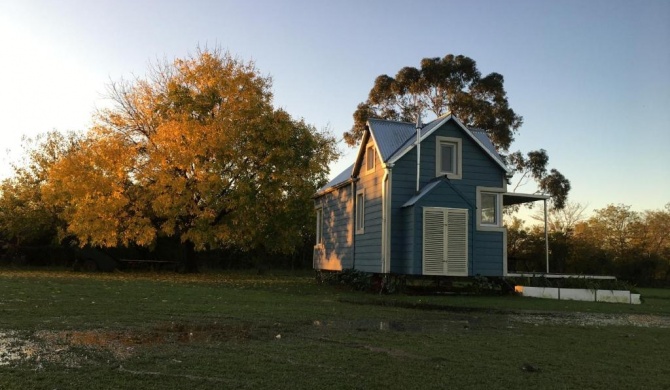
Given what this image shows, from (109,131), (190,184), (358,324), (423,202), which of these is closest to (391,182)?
(423,202)

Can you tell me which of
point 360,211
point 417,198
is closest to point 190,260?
point 360,211

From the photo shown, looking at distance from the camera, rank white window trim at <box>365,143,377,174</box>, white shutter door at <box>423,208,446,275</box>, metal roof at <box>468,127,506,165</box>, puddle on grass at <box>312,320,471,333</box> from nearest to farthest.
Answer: puddle on grass at <box>312,320,471,333</box>, white shutter door at <box>423,208,446,275</box>, metal roof at <box>468,127,506,165</box>, white window trim at <box>365,143,377,174</box>

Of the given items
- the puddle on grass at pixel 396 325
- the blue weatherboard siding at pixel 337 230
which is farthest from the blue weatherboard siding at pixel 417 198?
the puddle on grass at pixel 396 325

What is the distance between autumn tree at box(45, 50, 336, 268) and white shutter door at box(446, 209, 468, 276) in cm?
1181

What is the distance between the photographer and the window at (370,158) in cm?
2120

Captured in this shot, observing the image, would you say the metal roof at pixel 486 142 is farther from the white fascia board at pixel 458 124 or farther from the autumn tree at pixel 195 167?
the autumn tree at pixel 195 167

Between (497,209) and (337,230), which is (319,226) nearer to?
(337,230)

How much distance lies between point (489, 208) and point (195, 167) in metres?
13.8

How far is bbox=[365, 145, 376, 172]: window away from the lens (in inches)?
835

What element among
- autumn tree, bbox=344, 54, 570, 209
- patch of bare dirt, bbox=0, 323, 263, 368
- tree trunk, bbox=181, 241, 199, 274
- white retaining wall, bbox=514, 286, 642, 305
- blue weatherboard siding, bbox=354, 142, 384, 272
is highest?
autumn tree, bbox=344, 54, 570, 209

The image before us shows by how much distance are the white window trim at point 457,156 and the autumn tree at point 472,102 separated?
20390 mm

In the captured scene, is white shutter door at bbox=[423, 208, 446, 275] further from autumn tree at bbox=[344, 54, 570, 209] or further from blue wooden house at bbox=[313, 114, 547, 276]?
autumn tree at bbox=[344, 54, 570, 209]

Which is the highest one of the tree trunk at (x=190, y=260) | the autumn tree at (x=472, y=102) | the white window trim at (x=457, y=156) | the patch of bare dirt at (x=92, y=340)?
the autumn tree at (x=472, y=102)

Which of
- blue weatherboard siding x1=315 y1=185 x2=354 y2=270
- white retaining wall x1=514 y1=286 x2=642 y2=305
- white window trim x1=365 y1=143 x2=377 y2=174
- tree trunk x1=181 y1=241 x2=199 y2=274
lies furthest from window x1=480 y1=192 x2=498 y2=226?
tree trunk x1=181 y1=241 x2=199 y2=274
